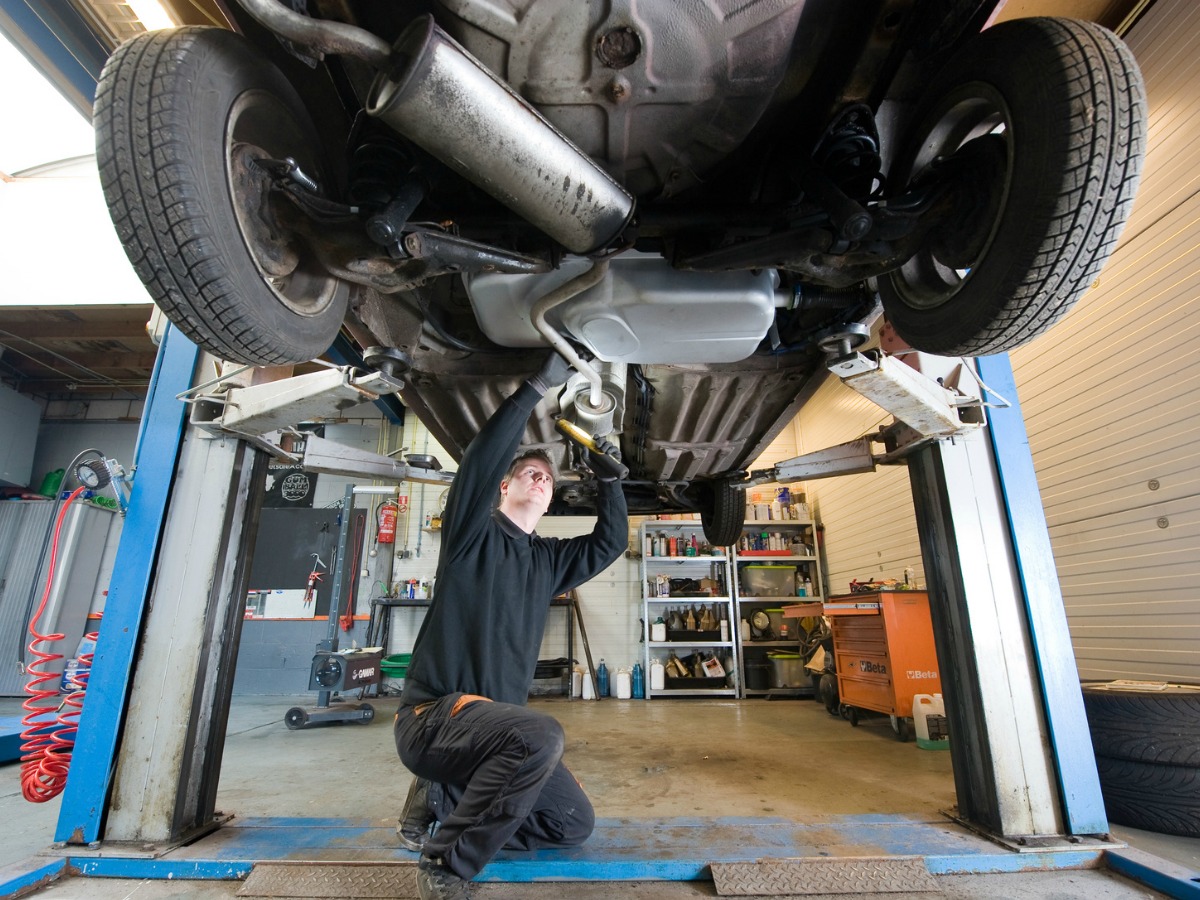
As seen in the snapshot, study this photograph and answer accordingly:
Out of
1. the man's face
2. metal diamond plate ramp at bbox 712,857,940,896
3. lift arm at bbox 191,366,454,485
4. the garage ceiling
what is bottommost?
metal diamond plate ramp at bbox 712,857,940,896

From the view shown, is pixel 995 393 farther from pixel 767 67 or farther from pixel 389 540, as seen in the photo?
pixel 389 540

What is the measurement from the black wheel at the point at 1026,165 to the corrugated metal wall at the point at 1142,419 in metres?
2.25

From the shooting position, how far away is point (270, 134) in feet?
3.38

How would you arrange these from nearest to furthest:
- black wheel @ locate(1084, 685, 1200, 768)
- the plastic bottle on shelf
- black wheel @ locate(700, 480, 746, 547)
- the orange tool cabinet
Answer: black wheel @ locate(1084, 685, 1200, 768)
black wheel @ locate(700, 480, 746, 547)
the orange tool cabinet
the plastic bottle on shelf

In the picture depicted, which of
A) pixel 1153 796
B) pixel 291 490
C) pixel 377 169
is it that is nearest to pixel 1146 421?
pixel 1153 796

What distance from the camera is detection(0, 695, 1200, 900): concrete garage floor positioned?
1.38 metres

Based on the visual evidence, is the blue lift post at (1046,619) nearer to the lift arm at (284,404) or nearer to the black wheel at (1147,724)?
the black wheel at (1147,724)

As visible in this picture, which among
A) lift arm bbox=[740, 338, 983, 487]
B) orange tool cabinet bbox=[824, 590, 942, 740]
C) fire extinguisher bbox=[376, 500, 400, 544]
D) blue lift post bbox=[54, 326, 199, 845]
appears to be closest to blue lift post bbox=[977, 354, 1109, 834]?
lift arm bbox=[740, 338, 983, 487]

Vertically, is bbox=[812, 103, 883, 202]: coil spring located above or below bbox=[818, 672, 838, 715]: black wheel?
above

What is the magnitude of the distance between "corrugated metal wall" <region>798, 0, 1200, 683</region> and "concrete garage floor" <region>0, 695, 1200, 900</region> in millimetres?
1094

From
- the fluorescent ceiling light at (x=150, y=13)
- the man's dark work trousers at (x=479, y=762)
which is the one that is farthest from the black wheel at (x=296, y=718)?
the fluorescent ceiling light at (x=150, y=13)

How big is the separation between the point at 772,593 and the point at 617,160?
5.51 meters

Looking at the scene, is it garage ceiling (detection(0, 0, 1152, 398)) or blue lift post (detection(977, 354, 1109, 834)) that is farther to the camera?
garage ceiling (detection(0, 0, 1152, 398))

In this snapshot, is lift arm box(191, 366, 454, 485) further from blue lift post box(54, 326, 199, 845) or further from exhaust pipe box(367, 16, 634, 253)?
exhaust pipe box(367, 16, 634, 253)
